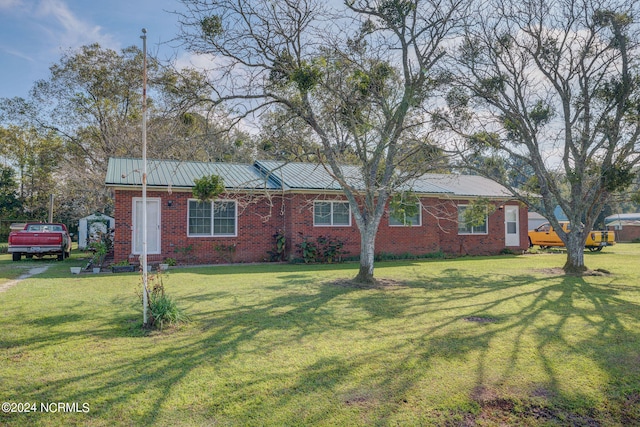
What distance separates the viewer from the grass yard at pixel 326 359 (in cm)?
347

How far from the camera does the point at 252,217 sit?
1622 cm

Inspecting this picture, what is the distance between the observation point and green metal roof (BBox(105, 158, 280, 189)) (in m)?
14.1

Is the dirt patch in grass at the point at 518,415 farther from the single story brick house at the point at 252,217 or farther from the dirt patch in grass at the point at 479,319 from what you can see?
A: the single story brick house at the point at 252,217

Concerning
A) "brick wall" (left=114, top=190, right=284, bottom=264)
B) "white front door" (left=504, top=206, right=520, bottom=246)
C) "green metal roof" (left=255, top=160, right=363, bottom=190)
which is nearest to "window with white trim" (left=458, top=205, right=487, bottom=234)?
"white front door" (left=504, top=206, right=520, bottom=246)

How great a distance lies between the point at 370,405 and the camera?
358 cm

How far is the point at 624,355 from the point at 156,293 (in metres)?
Result: 6.18

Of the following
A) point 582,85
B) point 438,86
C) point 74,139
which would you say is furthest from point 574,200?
point 74,139

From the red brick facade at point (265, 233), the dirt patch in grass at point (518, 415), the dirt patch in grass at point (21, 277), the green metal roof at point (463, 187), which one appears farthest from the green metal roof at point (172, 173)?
the dirt patch in grass at point (518, 415)

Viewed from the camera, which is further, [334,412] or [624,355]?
[624,355]

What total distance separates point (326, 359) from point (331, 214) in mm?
12458

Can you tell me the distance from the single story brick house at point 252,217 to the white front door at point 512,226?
1.79 m

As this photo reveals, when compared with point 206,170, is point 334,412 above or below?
below

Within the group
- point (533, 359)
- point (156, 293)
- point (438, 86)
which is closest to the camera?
point (533, 359)

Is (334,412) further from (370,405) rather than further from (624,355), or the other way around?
(624,355)
